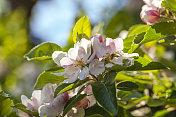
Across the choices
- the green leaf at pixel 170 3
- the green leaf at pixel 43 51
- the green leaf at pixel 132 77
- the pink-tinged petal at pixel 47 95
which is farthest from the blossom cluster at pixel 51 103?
the green leaf at pixel 170 3

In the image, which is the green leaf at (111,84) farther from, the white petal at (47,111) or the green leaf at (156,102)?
the green leaf at (156,102)

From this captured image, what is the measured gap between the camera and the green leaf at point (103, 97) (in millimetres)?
677

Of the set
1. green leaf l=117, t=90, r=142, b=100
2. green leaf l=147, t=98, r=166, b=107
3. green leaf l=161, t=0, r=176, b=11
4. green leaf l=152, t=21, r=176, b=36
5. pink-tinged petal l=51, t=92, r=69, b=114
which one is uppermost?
green leaf l=161, t=0, r=176, b=11

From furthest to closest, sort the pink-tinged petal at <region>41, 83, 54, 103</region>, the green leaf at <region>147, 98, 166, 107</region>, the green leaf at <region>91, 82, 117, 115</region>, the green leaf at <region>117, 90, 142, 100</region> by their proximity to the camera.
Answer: the green leaf at <region>147, 98, 166, 107</region>, the green leaf at <region>117, 90, 142, 100</region>, the pink-tinged petal at <region>41, 83, 54, 103</region>, the green leaf at <region>91, 82, 117, 115</region>

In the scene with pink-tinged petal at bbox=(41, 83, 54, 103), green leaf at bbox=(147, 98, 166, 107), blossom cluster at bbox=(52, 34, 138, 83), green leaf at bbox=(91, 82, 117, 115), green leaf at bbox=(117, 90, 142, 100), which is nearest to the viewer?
green leaf at bbox=(91, 82, 117, 115)

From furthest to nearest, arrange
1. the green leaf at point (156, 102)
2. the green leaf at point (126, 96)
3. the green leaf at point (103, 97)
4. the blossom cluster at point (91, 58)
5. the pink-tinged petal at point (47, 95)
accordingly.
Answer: the green leaf at point (156, 102) < the green leaf at point (126, 96) < the pink-tinged petal at point (47, 95) < the blossom cluster at point (91, 58) < the green leaf at point (103, 97)

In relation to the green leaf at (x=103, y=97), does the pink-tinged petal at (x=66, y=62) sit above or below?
above

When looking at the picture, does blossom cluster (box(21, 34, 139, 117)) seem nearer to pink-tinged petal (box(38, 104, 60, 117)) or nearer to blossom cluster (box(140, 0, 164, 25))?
pink-tinged petal (box(38, 104, 60, 117))

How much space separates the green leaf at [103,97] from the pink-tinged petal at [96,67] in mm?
39

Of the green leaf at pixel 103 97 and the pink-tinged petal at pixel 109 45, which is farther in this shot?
the pink-tinged petal at pixel 109 45

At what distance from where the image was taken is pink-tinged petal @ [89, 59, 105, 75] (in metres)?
0.77

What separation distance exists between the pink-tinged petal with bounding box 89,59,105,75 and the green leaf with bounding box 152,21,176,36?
24 centimetres

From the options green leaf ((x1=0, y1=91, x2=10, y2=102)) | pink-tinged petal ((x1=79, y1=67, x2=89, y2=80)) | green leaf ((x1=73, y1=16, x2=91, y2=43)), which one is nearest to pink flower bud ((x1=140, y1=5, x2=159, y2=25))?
green leaf ((x1=73, y1=16, x2=91, y2=43))

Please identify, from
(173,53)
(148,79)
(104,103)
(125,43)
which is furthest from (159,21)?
(173,53)
